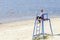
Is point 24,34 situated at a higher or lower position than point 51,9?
lower

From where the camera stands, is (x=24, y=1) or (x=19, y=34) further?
(x=24, y=1)

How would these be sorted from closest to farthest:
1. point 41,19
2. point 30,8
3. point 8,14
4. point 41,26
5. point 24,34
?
point 41,19 → point 41,26 → point 24,34 → point 8,14 → point 30,8

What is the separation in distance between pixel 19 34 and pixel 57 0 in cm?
1338

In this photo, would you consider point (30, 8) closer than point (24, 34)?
No

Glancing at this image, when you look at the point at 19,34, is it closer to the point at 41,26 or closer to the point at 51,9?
the point at 41,26

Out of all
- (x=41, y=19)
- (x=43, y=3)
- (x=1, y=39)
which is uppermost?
(x=43, y=3)

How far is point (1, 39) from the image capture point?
9359mm

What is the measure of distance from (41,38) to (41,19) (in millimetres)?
714

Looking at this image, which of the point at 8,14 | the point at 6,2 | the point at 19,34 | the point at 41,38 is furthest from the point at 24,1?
the point at 41,38

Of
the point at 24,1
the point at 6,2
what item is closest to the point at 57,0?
the point at 24,1

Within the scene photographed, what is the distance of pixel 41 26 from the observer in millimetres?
8945

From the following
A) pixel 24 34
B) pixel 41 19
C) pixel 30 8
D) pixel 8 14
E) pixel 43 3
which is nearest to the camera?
pixel 41 19

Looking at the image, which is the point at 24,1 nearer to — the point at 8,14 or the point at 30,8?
the point at 30,8

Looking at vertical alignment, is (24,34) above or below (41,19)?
below
